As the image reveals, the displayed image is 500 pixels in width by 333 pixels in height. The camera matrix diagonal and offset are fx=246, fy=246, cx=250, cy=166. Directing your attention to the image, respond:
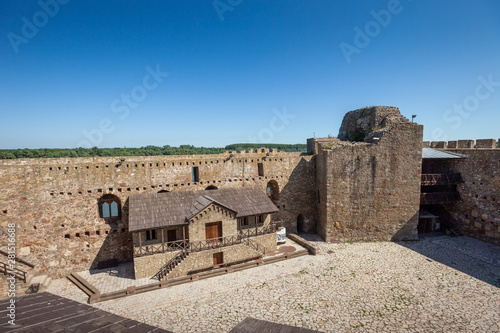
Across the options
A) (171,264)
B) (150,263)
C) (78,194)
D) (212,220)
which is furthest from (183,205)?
(78,194)

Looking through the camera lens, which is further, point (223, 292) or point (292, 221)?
point (292, 221)

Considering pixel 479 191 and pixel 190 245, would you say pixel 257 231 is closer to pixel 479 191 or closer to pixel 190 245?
pixel 190 245

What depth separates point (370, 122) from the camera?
23.0 m

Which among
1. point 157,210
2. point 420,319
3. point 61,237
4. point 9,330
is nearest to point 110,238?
point 61,237

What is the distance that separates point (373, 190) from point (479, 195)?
28.6ft

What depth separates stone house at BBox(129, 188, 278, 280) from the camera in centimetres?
1566

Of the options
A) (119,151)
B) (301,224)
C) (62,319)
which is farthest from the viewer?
(119,151)

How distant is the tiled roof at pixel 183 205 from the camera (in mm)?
15814

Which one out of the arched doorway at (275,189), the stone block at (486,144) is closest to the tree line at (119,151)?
the arched doorway at (275,189)

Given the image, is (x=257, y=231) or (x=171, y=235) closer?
(x=171, y=235)

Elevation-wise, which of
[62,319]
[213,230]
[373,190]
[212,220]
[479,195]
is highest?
[373,190]

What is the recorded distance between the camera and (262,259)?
17125 mm

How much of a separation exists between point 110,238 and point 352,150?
19.7m

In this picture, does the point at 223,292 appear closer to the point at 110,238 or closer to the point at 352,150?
the point at 110,238
